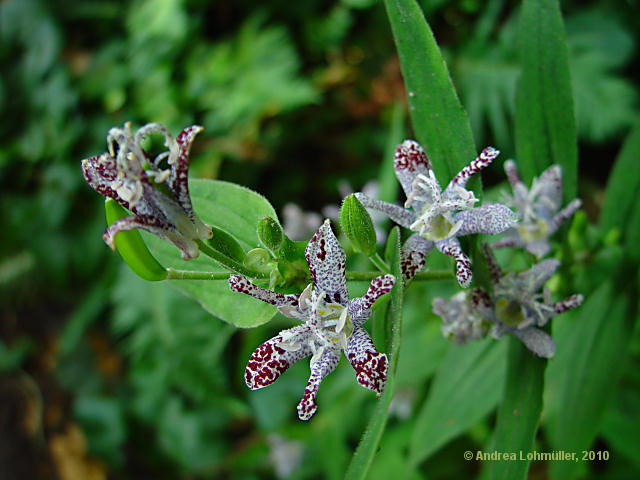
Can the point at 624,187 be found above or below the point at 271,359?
below

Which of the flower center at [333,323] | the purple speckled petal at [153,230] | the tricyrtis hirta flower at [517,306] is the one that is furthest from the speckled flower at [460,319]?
the purple speckled petal at [153,230]

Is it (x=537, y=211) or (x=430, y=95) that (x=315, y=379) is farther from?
(x=537, y=211)

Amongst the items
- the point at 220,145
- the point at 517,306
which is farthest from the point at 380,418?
the point at 220,145

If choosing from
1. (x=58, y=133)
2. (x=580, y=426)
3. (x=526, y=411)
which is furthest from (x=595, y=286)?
(x=58, y=133)

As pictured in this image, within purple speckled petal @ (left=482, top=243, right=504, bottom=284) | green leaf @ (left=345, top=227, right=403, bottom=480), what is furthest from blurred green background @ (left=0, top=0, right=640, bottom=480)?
green leaf @ (left=345, top=227, right=403, bottom=480)

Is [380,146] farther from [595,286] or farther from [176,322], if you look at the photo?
[595,286]

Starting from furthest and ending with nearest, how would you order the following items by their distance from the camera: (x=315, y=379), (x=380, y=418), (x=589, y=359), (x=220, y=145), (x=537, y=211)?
(x=220, y=145) → (x=589, y=359) → (x=537, y=211) → (x=315, y=379) → (x=380, y=418)

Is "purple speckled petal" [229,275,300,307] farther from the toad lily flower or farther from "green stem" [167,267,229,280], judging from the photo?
the toad lily flower
